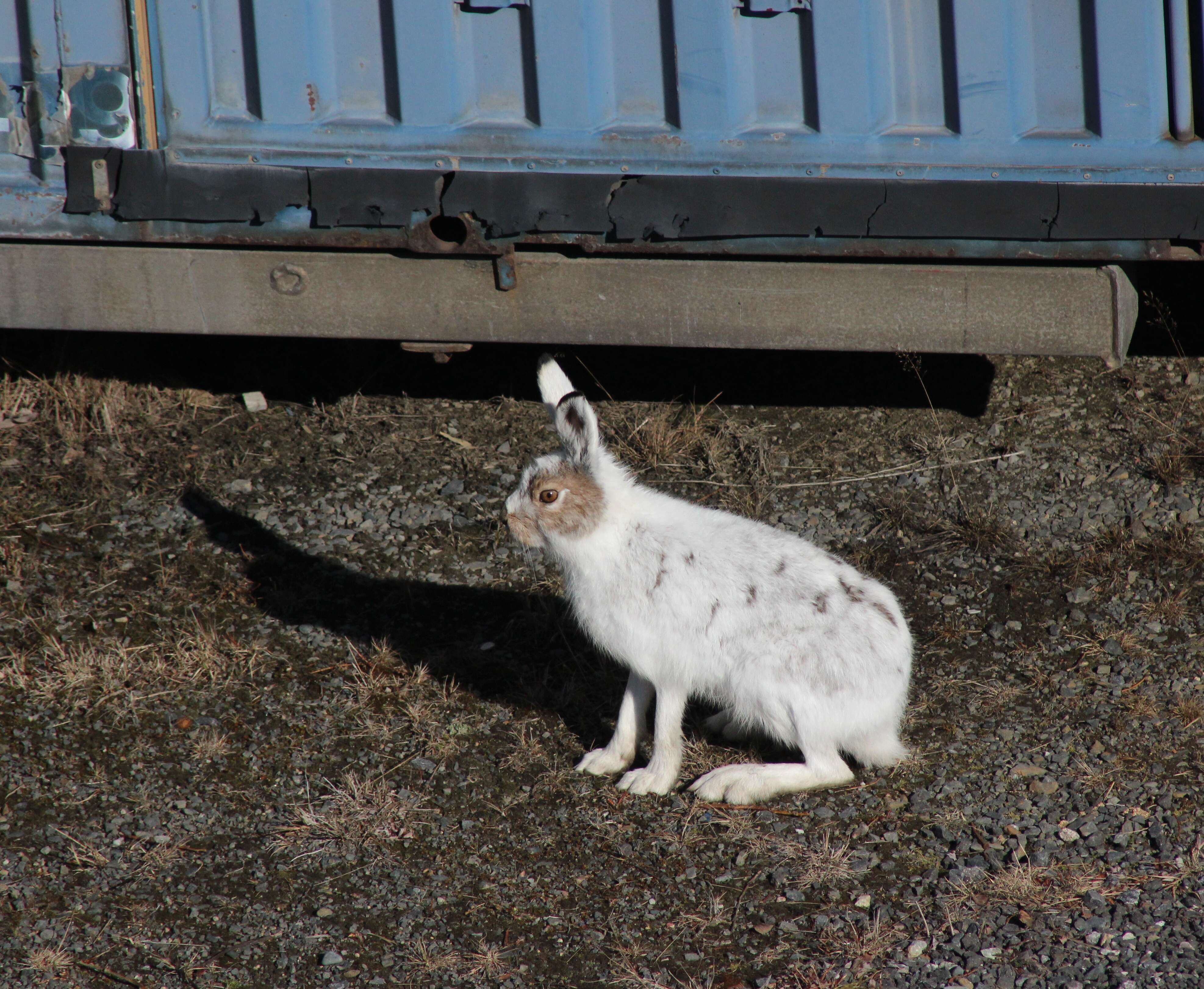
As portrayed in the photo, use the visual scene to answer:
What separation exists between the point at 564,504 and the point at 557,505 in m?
0.03

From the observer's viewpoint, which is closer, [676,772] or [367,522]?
[676,772]

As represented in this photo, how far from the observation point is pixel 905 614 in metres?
5.56

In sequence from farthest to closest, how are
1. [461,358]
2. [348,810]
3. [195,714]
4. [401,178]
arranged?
1. [461,358]
2. [401,178]
3. [195,714]
4. [348,810]

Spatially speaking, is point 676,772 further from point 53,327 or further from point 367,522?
point 53,327

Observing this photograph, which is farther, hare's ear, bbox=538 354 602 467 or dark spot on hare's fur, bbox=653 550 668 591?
dark spot on hare's fur, bbox=653 550 668 591

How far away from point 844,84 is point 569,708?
3034 mm

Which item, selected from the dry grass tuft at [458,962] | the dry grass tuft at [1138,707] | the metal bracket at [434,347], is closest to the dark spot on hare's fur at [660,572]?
the dry grass tuft at [458,962]

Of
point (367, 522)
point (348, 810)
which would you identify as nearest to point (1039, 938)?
point (348, 810)

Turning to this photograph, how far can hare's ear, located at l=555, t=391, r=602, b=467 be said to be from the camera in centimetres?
436

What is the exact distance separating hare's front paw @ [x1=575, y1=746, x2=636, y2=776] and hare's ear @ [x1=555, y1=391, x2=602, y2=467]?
1164 mm

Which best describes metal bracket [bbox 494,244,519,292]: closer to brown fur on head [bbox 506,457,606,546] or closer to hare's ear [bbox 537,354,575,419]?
hare's ear [bbox 537,354,575,419]

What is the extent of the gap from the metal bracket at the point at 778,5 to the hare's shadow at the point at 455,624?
288cm

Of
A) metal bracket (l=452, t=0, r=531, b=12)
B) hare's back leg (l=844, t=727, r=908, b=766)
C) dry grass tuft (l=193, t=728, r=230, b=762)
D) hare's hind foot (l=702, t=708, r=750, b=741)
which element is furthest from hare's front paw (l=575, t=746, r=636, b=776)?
metal bracket (l=452, t=0, r=531, b=12)

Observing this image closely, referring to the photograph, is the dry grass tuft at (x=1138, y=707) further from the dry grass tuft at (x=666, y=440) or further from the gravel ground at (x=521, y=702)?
the dry grass tuft at (x=666, y=440)
